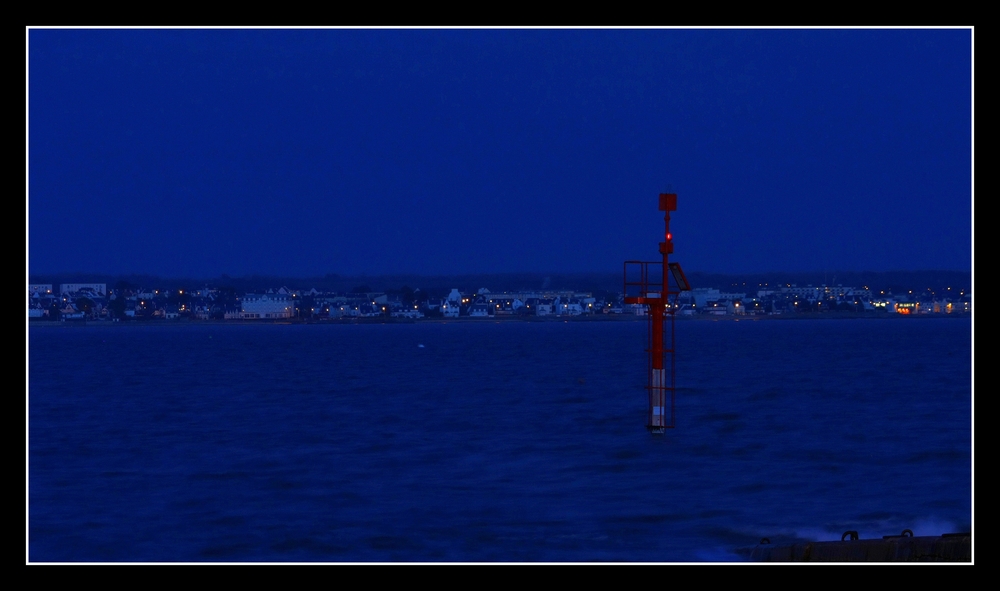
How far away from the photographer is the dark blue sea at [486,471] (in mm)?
21547

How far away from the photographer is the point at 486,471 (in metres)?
29.9

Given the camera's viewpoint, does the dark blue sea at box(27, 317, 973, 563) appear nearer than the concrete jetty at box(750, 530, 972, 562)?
No

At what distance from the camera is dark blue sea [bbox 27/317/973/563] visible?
21.5 metres

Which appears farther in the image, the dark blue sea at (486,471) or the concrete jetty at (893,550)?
the dark blue sea at (486,471)

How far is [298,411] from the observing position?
48438mm

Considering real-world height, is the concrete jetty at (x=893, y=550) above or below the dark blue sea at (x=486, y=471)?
above

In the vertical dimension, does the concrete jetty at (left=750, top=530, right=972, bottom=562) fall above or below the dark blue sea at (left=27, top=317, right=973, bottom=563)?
above

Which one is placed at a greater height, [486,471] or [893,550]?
[893,550]

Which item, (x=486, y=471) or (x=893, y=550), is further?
(x=486, y=471)
